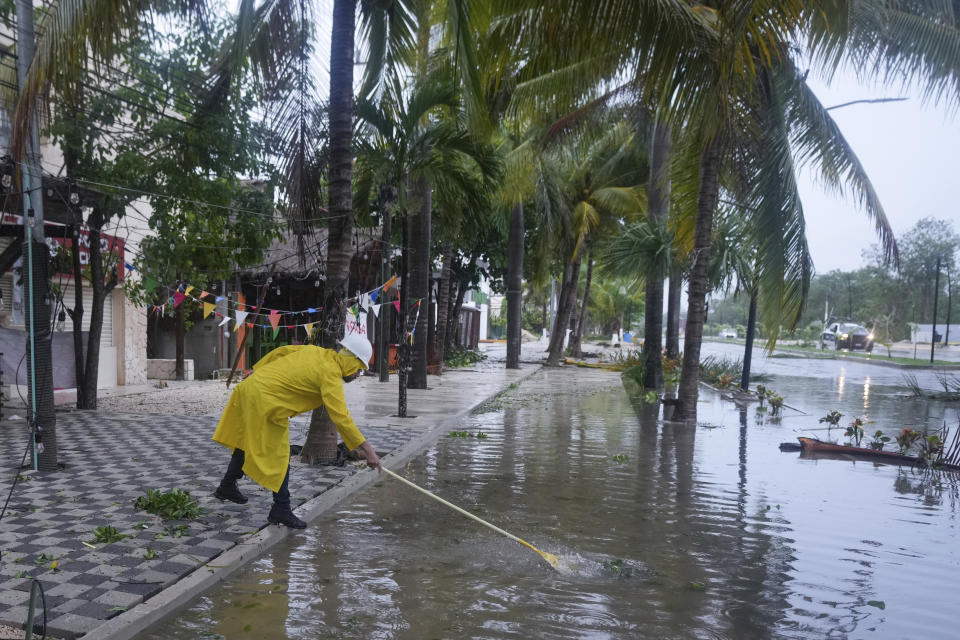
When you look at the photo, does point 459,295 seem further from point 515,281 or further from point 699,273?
point 699,273

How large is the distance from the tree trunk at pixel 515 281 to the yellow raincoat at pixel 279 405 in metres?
19.1

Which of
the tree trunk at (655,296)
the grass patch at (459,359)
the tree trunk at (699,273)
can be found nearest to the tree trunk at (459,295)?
the grass patch at (459,359)

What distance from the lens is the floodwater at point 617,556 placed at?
167 inches

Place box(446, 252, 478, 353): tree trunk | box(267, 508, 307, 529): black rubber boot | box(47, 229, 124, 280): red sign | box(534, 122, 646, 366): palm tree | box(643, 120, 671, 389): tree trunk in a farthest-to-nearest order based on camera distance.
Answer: box(446, 252, 478, 353): tree trunk, box(534, 122, 646, 366): palm tree, box(643, 120, 671, 389): tree trunk, box(47, 229, 124, 280): red sign, box(267, 508, 307, 529): black rubber boot

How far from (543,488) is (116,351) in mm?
12217

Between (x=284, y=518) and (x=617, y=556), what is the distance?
8.45 feet

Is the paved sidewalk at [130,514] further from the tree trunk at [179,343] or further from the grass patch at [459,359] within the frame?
the grass patch at [459,359]

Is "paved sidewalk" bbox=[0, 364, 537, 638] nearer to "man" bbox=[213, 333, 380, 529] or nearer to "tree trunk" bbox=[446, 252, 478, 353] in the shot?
"man" bbox=[213, 333, 380, 529]

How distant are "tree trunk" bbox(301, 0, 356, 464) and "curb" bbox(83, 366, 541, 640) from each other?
0.87 meters

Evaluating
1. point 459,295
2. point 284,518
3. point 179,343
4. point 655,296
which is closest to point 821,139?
point 655,296

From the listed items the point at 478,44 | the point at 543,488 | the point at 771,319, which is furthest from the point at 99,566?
the point at 771,319

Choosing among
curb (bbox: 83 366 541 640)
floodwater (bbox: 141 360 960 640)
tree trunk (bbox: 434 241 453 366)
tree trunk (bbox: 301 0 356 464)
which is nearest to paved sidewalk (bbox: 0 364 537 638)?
curb (bbox: 83 366 541 640)

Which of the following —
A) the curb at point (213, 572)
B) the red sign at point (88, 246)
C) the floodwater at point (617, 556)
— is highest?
the red sign at point (88, 246)

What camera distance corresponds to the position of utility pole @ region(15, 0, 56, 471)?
7.10 meters
